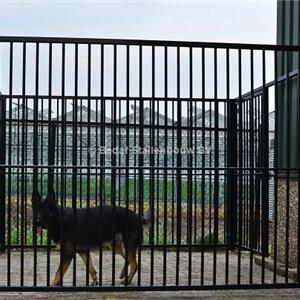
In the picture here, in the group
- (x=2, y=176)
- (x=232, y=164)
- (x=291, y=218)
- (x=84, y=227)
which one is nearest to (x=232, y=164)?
(x=232, y=164)

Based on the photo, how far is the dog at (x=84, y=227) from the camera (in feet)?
25.7

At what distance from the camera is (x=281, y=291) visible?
315 inches

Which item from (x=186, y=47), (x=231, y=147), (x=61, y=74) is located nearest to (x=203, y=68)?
(x=186, y=47)

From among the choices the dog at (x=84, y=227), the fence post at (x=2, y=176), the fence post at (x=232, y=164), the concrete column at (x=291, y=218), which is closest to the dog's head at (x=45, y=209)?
the dog at (x=84, y=227)

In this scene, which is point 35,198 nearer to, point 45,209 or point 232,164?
point 45,209

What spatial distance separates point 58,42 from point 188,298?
3.29 metres

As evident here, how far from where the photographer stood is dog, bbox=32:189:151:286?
7820 mm

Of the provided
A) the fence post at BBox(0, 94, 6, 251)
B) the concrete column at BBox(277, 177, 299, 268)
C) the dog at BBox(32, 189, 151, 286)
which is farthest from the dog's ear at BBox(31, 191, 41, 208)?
the concrete column at BBox(277, 177, 299, 268)

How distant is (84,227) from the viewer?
25.8 feet

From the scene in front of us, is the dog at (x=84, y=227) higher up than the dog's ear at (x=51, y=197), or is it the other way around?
the dog's ear at (x=51, y=197)

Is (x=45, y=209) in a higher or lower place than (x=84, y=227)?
higher

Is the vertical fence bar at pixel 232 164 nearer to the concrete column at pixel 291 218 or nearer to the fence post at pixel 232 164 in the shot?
the fence post at pixel 232 164

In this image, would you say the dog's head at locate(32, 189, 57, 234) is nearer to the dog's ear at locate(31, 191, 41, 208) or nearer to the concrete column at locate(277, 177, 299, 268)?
the dog's ear at locate(31, 191, 41, 208)

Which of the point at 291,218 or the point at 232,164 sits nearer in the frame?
the point at 291,218
